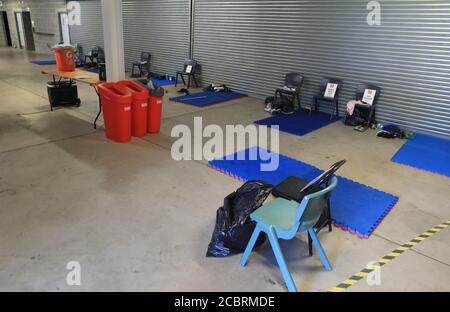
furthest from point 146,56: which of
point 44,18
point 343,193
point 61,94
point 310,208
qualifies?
point 310,208

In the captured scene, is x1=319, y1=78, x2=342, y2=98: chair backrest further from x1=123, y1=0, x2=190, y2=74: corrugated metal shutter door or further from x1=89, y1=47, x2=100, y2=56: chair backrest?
x1=89, y1=47, x2=100, y2=56: chair backrest

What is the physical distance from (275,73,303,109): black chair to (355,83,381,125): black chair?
1.23 metres

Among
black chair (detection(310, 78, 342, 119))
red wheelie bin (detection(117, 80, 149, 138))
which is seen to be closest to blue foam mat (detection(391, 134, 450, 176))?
black chair (detection(310, 78, 342, 119))

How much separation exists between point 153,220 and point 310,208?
4.97 ft

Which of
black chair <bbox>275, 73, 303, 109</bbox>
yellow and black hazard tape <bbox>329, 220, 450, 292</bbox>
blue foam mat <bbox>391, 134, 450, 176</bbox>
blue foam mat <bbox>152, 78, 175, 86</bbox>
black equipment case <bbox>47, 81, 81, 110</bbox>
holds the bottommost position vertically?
yellow and black hazard tape <bbox>329, 220, 450, 292</bbox>

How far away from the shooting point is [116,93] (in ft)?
14.8

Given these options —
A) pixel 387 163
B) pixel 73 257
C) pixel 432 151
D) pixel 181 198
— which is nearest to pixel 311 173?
pixel 387 163

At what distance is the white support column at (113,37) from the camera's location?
15.4 ft

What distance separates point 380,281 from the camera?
2.34 metres

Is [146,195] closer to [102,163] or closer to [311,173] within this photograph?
[102,163]

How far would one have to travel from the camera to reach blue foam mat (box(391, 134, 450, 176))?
14.5 feet

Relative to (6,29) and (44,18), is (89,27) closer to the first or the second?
(44,18)

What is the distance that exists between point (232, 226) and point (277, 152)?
2372mm
